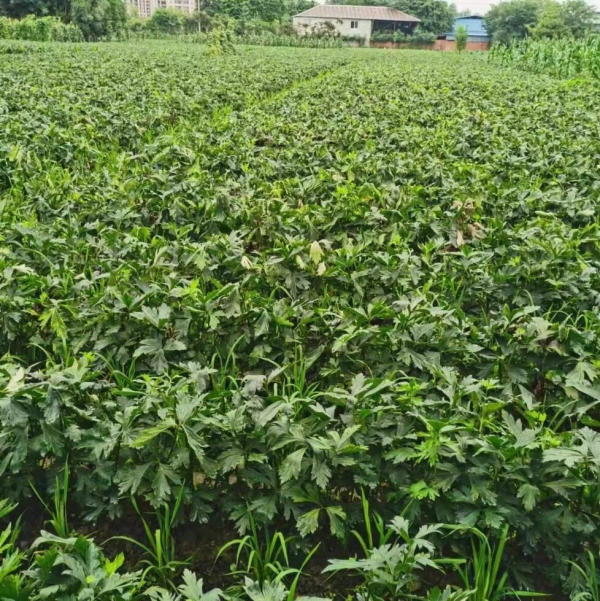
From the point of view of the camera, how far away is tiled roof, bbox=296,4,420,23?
76625 millimetres

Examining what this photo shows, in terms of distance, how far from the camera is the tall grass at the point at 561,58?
66.6ft

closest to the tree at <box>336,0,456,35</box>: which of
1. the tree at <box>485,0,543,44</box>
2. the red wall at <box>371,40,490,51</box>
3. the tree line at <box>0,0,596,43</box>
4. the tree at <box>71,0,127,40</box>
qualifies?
the tree line at <box>0,0,596,43</box>

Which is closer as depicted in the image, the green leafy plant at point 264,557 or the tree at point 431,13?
the green leafy plant at point 264,557

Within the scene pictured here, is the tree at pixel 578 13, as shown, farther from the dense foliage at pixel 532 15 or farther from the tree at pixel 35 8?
the tree at pixel 35 8

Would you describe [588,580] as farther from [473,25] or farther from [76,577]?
[473,25]

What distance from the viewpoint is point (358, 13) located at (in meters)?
77.8

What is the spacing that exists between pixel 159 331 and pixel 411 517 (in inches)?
54.6

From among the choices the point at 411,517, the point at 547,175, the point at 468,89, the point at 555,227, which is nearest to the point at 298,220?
the point at 555,227

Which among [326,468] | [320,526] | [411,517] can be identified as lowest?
[320,526]

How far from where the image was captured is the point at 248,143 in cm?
689

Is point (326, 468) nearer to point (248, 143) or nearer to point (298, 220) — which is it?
point (298, 220)

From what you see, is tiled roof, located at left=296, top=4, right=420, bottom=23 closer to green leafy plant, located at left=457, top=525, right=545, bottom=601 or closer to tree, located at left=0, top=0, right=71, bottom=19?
tree, located at left=0, top=0, right=71, bottom=19

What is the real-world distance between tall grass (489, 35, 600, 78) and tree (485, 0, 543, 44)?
49.8 metres

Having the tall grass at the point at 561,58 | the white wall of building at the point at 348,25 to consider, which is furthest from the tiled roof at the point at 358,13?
the tall grass at the point at 561,58
